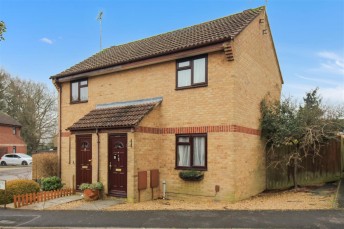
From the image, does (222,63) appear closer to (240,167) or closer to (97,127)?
(240,167)

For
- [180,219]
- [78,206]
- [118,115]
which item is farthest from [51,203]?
[180,219]

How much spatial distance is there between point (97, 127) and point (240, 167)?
570 centimetres

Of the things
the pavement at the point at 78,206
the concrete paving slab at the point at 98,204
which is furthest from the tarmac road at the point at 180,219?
the pavement at the point at 78,206

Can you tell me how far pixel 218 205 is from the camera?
10969mm

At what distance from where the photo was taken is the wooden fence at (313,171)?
50.1 ft

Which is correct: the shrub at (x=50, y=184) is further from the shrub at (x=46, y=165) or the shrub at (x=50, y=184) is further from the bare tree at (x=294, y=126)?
the bare tree at (x=294, y=126)

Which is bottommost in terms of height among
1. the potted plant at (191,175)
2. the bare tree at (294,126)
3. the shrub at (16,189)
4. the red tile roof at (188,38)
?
the shrub at (16,189)

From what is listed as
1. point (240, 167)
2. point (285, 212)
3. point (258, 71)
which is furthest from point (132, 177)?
point (258, 71)

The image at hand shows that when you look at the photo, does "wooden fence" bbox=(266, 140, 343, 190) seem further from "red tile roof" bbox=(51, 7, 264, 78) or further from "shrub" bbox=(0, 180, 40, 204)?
"shrub" bbox=(0, 180, 40, 204)

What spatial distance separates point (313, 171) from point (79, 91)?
1244cm

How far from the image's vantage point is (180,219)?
8852 mm

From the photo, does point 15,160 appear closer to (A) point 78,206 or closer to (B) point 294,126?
(A) point 78,206

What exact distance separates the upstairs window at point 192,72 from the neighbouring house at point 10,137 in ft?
121

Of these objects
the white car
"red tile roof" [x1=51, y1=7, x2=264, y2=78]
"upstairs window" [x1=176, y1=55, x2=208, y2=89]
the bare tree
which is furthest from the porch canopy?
the white car
